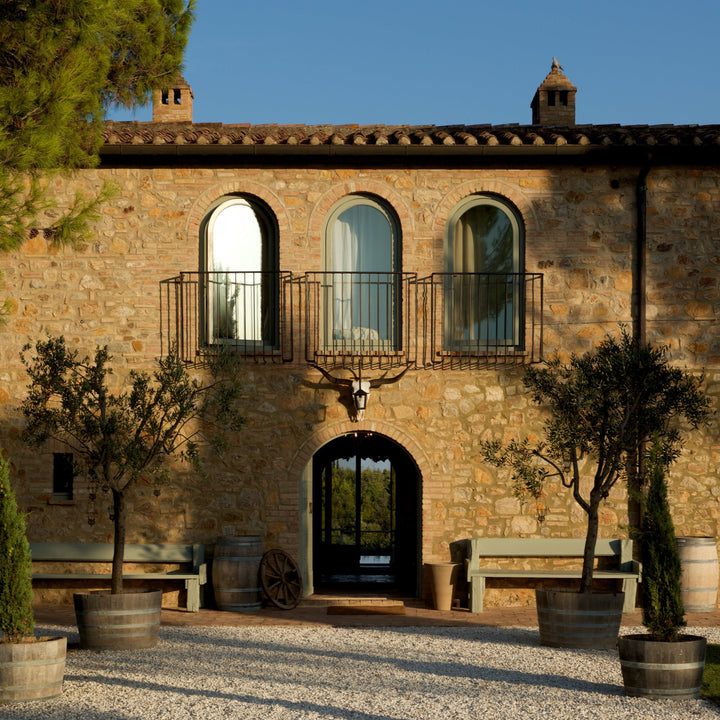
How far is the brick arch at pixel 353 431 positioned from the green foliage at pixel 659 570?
14.4ft

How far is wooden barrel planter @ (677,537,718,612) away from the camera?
449 inches

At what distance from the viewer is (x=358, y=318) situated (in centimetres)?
1241

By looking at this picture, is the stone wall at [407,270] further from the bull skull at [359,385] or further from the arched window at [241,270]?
the arched window at [241,270]

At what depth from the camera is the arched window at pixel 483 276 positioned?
12273 mm

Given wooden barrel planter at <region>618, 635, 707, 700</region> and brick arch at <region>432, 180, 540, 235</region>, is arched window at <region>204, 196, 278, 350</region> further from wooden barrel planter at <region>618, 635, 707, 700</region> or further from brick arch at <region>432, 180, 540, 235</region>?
wooden barrel planter at <region>618, 635, 707, 700</region>

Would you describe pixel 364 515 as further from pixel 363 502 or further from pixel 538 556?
pixel 538 556

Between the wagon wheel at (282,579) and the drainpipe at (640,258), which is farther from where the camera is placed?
the drainpipe at (640,258)

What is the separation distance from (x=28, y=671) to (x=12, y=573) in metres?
0.71

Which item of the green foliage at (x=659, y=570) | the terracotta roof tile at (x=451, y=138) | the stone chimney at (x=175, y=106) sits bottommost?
the green foliage at (x=659, y=570)

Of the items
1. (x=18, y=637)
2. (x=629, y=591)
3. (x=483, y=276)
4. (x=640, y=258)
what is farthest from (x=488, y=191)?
(x=18, y=637)

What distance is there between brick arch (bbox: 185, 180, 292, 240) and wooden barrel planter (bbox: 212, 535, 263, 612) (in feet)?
12.0

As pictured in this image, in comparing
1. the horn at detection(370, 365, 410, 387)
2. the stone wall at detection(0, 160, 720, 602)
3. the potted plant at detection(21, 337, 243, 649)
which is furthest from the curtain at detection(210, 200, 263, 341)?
the potted plant at detection(21, 337, 243, 649)

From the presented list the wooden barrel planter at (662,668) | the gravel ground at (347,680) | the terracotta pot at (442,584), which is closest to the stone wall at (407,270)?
the terracotta pot at (442,584)

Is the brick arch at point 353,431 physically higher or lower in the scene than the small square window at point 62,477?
higher
